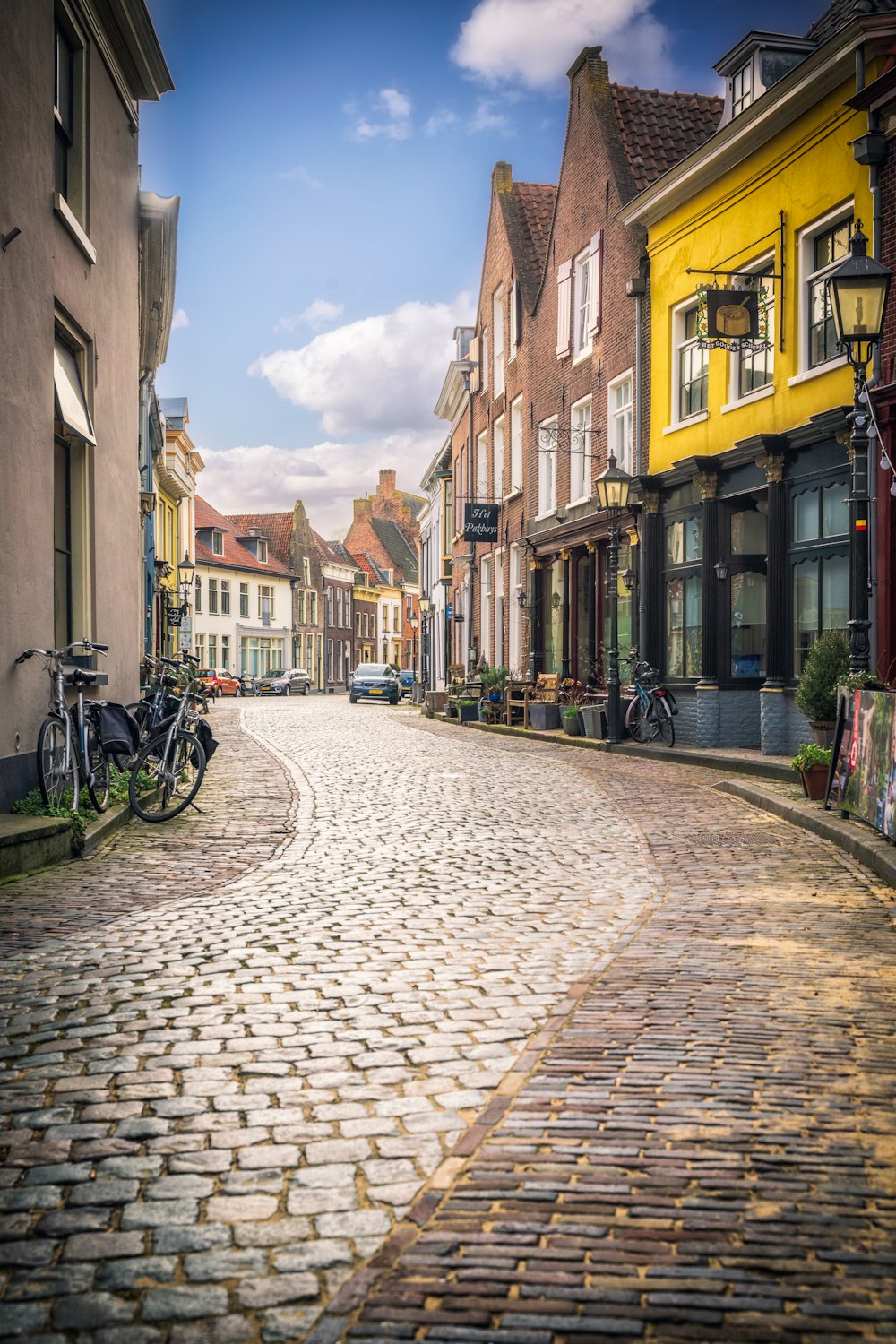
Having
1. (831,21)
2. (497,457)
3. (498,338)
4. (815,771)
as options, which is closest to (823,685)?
(815,771)

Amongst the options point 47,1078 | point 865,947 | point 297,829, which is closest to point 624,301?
point 297,829

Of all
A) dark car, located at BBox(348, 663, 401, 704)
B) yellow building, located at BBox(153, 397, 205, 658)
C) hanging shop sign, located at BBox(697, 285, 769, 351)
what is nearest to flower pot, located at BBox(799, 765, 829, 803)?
hanging shop sign, located at BBox(697, 285, 769, 351)

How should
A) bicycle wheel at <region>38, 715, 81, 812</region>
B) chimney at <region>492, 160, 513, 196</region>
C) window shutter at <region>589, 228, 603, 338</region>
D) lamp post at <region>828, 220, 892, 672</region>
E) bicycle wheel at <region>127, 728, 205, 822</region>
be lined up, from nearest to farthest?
1. bicycle wheel at <region>38, 715, 81, 812</region>
2. bicycle wheel at <region>127, 728, 205, 822</region>
3. lamp post at <region>828, 220, 892, 672</region>
4. window shutter at <region>589, 228, 603, 338</region>
5. chimney at <region>492, 160, 513, 196</region>

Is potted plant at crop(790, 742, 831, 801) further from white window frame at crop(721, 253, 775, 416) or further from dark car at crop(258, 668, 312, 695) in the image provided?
dark car at crop(258, 668, 312, 695)

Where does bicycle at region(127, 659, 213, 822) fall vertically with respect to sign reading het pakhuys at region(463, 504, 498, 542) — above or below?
below

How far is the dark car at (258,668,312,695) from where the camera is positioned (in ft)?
204

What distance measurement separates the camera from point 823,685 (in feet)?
40.4

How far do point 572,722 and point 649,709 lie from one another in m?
2.43

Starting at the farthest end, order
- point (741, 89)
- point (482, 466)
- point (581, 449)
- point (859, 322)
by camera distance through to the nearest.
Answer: point (482, 466) → point (581, 449) → point (741, 89) → point (859, 322)

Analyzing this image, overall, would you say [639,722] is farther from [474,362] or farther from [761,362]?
[474,362]

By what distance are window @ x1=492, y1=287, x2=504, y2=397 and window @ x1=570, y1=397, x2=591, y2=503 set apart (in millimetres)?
6800

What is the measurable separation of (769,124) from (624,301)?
529cm

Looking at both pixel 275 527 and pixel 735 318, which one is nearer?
pixel 735 318

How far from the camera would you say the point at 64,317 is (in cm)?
1051
